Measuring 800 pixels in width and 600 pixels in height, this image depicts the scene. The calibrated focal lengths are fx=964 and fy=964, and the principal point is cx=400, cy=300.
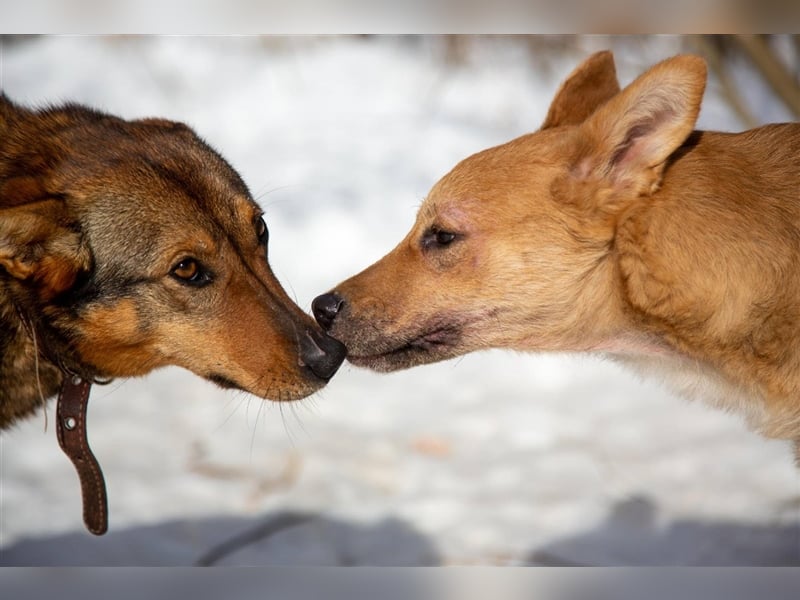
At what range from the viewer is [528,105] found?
3371mm

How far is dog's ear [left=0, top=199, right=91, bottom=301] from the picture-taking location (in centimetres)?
218

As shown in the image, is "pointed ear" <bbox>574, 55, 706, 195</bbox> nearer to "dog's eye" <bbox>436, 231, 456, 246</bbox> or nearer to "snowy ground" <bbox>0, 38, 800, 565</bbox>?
"dog's eye" <bbox>436, 231, 456, 246</bbox>

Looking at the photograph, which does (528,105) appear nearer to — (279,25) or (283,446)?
(279,25)

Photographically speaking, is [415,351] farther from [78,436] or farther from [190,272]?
[78,436]

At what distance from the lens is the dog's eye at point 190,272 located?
94.2 inches

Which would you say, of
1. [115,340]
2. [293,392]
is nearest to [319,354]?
[293,392]

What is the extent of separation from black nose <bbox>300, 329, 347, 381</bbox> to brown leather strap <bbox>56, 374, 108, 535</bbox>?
605mm

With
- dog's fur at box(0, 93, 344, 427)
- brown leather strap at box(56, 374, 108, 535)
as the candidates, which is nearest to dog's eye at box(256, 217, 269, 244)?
dog's fur at box(0, 93, 344, 427)

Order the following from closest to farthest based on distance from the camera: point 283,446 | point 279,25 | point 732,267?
point 732,267
point 279,25
point 283,446

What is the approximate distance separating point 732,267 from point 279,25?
62.2 inches

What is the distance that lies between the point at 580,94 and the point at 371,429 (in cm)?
139

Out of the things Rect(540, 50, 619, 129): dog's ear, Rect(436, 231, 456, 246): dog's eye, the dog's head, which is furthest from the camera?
Rect(540, 50, 619, 129): dog's ear

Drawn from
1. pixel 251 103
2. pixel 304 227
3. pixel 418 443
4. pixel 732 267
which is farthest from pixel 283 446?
pixel 732 267

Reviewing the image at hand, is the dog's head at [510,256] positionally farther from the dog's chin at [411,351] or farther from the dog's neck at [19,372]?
the dog's neck at [19,372]
